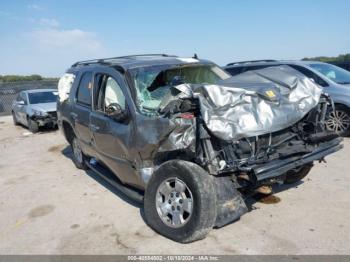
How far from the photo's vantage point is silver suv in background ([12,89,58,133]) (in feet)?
37.1

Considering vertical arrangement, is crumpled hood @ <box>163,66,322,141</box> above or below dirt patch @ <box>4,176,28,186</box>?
above

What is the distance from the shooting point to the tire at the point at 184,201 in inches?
128

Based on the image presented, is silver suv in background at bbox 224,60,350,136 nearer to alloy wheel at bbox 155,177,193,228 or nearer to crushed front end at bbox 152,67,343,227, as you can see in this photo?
crushed front end at bbox 152,67,343,227

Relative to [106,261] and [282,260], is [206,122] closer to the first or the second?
[282,260]

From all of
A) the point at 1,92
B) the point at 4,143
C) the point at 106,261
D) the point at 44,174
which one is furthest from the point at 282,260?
the point at 1,92

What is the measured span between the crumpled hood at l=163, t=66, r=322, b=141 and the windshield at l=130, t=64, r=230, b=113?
65 cm

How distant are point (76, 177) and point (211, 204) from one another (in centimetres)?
368

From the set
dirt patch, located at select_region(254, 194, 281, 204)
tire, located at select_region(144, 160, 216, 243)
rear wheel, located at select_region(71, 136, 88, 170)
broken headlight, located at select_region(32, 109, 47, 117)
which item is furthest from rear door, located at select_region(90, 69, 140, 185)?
broken headlight, located at select_region(32, 109, 47, 117)

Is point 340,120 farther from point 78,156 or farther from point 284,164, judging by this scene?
point 78,156

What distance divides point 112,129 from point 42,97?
30.7 feet

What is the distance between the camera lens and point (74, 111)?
19.2 feet

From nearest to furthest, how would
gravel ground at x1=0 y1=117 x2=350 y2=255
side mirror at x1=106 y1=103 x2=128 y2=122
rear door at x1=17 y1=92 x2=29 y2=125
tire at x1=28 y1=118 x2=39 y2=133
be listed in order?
gravel ground at x1=0 y1=117 x2=350 y2=255 → side mirror at x1=106 y1=103 x2=128 y2=122 → tire at x1=28 y1=118 x2=39 y2=133 → rear door at x1=17 y1=92 x2=29 y2=125

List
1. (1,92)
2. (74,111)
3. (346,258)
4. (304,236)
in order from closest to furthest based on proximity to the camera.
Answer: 1. (346,258)
2. (304,236)
3. (74,111)
4. (1,92)

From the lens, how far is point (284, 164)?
356 cm
